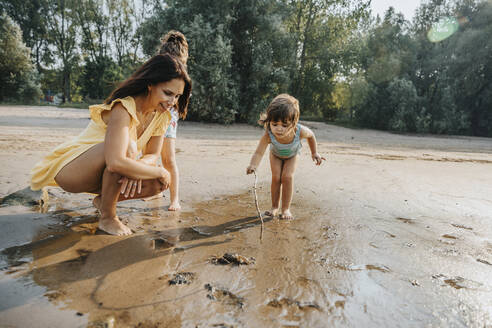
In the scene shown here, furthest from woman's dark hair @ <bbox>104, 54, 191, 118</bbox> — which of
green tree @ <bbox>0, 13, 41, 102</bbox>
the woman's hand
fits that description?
green tree @ <bbox>0, 13, 41, 102</bbox>

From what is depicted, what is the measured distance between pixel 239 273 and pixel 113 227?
3.42 feet

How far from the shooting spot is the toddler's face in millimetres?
3012

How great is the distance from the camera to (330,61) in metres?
17.5

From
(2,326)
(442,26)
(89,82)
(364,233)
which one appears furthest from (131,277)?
(89,82)

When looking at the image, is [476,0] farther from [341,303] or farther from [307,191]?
[341,303]

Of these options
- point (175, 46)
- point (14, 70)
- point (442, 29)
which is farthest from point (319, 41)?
point (14, 70)

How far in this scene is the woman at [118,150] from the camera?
203cm

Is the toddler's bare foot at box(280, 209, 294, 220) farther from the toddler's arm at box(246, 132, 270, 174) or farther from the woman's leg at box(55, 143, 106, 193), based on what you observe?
the woman's leg at box(55, 143, 106, 193)

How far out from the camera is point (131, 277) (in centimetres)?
168

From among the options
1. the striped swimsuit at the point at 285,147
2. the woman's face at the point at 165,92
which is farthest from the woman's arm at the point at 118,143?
the striped swimsuit at the point at 285,147

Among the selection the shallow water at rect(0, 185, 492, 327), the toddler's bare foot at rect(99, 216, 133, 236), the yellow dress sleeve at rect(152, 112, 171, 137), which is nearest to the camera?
the shallow water at rect(0, 185, 492, 327)

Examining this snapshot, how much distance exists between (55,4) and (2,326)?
36.1 m

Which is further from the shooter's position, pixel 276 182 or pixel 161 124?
pixel 276 182

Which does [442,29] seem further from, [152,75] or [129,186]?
[129,186]
